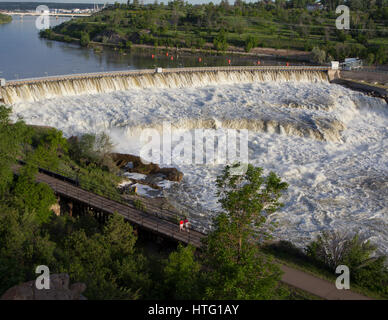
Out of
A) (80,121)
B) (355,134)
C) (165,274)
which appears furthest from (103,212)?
(355,134)

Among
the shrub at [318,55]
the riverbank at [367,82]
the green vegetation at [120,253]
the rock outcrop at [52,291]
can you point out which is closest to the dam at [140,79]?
the riverbank at [367,82]

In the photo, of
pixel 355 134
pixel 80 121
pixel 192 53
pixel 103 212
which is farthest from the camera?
pixel 192 53

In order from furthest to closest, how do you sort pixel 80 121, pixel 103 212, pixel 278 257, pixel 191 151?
1. pixel 80 121
2. pixel 191 151
3. pixel 103 212
4. pixel 278 257

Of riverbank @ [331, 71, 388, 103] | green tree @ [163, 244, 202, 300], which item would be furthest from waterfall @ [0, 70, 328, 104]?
green tree @ [163, 244, 202, 300]

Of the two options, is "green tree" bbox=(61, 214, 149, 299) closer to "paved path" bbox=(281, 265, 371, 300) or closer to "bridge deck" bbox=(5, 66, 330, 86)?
"paved path" bbox=(281, 265, 371, 300)

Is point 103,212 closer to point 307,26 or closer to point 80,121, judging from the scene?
point 80,121

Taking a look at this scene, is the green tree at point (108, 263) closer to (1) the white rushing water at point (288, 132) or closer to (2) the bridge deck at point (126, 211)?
(2) the bridge deck at point (126, 211)

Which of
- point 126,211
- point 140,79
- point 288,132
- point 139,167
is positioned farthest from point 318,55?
point 126,211
